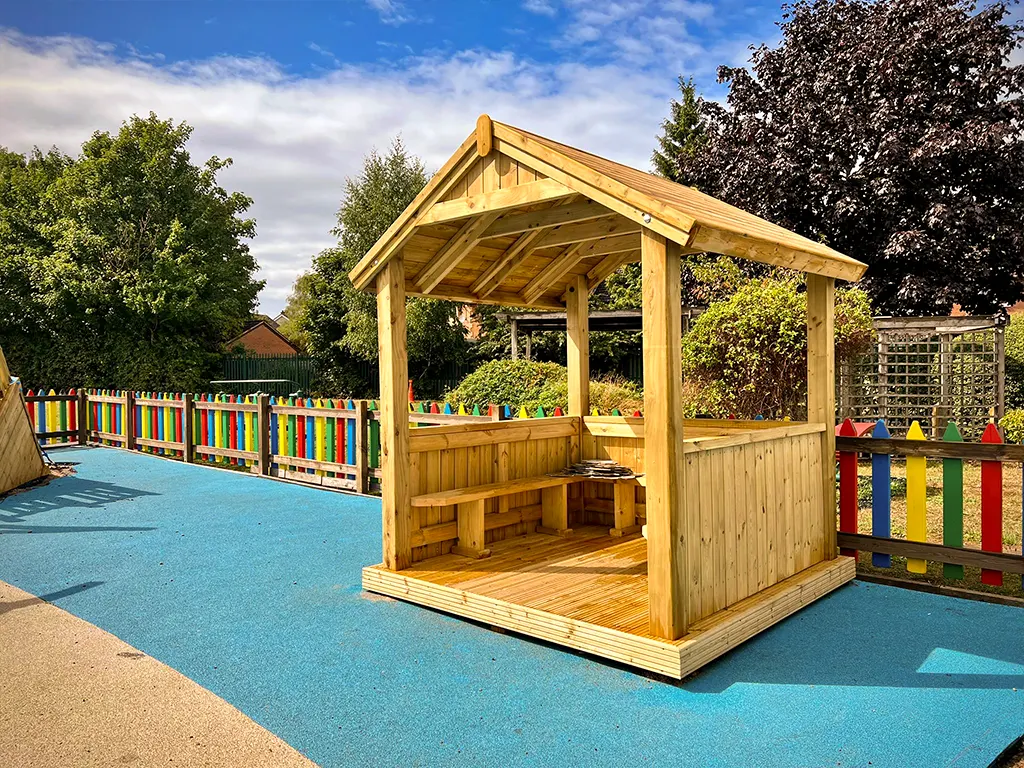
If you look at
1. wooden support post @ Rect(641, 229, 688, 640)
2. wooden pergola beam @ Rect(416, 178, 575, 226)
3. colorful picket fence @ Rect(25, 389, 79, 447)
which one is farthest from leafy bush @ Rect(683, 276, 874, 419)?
colorful picket fence @ Rect(25, 389, 79, 447)

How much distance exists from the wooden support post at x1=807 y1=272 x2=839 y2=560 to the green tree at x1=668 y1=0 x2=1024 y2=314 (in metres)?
17.4

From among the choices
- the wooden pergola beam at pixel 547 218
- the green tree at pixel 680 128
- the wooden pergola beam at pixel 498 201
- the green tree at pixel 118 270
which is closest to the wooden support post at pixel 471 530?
the wooden pergola beam at pixel 547 218

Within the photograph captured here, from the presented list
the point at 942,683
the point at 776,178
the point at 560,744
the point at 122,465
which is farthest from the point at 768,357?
the point at 776,178

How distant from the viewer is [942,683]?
4.08m

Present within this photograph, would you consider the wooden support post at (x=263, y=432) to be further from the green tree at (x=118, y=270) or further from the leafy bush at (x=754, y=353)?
the green tree at (x=118, y=270)

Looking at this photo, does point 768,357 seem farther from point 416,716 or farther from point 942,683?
point 416,716

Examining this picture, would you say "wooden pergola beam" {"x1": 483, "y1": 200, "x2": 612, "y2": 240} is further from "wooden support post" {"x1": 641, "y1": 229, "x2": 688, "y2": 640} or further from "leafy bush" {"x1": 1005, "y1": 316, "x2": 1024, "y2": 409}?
"leafy bush" {"x1": 1005, "y1": 316, "x2": 1024, "y2": 409}

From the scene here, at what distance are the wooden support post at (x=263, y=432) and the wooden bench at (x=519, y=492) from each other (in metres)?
5.91

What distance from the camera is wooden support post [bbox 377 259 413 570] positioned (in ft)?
19.2

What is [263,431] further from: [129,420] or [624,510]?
[624,510]

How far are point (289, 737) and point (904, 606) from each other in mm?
4178

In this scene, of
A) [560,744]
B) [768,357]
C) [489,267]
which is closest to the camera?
[560,744]

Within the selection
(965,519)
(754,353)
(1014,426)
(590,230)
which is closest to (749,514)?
(590,230)

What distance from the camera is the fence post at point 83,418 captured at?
16.0m
